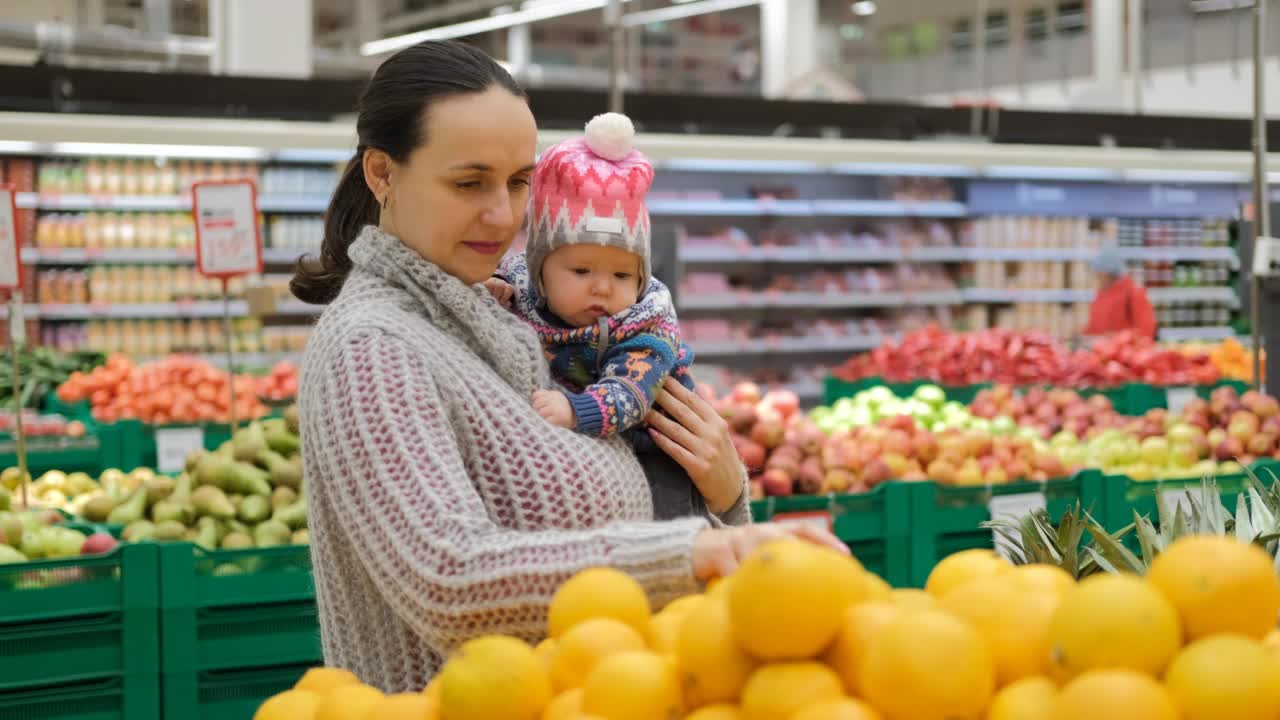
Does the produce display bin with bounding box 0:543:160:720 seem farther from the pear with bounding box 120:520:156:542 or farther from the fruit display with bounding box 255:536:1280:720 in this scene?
the fruit display with bounding box 255:536:1280:720

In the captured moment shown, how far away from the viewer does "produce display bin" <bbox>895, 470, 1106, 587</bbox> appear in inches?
144

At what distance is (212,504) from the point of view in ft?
11.4

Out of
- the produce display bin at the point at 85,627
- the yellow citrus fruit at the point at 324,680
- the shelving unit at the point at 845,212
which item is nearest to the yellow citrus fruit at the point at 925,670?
the yellow citrus fruit at the point at 324,680

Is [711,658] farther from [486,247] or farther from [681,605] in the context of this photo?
[486,247]

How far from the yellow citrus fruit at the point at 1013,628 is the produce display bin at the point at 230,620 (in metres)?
2.18

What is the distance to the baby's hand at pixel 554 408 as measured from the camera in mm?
1546

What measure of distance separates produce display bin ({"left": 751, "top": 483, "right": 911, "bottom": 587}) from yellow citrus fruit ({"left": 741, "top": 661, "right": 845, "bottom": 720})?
2652mm

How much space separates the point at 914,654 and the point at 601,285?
3.45ft

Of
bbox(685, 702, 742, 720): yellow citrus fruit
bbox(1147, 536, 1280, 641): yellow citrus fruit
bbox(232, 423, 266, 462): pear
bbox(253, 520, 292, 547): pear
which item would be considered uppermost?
bbox(1147, 536, 1280, 641): yellow citrus fruit

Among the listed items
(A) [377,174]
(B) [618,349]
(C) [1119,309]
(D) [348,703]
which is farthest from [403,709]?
(C) [1119,309]

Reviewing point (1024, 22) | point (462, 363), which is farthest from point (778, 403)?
point (1024, 22)

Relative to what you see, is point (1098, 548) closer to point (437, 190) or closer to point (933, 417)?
point (437, 190)

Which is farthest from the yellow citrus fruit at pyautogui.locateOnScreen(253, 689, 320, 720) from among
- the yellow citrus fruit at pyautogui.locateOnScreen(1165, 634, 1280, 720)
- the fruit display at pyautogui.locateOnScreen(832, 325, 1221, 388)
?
the fruit display at pyautogui.locateOnScreen(832, 325, 1221, 388)

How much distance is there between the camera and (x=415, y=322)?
58.3 inches
